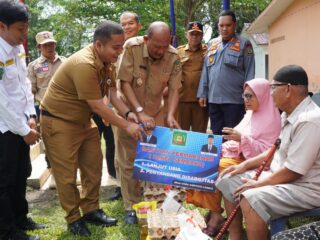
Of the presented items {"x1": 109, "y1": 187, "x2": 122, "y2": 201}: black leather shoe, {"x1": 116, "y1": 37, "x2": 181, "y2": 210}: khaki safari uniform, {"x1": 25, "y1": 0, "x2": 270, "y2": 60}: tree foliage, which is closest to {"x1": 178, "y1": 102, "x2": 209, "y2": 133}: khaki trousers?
{"x1": 116, "y1": 37, "x2": 181, "y2": 210}: khaki safari uniform

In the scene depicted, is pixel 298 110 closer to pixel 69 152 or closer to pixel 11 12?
pixel 69 152

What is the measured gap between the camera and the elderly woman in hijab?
3.42 metres

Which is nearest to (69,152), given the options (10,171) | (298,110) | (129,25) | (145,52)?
(10,171)

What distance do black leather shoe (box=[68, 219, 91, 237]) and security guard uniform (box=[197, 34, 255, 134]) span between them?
201cm

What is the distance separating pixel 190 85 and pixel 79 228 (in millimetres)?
2374

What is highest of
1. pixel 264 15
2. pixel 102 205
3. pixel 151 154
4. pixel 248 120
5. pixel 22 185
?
pixel 264 15

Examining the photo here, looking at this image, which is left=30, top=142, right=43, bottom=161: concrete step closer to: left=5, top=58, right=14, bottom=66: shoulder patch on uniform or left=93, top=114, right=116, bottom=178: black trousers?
left=93, top=114, right=116, bottom=178: black trousers

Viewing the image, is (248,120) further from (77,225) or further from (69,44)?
(69,44)

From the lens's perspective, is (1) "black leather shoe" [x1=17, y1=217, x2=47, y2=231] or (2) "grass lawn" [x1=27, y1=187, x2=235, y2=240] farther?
(1) "black leather shoe" [x1=17, y1=217, x2=47, y2=231]

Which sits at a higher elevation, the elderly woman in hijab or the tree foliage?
the tree foliage

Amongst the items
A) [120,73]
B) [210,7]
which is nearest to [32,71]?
[120,73]

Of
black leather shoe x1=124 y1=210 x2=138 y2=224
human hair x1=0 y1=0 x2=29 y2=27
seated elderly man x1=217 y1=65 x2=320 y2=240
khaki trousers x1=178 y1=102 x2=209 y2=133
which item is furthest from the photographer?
khaki trousers x1=178 y1=102 x2=209 y2=133

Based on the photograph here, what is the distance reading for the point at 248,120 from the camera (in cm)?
360

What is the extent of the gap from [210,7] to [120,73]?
57.6 ft
